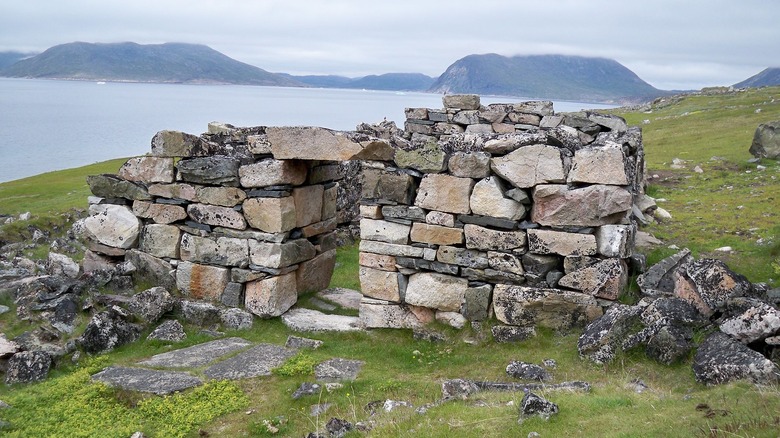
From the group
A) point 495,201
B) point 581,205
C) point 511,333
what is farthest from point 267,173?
point 581,205

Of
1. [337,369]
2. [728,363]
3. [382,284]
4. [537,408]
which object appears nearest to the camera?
→ [537,408]

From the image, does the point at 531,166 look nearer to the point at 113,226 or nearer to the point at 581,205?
the point at 581,205

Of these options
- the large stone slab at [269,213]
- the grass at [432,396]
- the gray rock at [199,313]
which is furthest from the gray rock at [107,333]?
the large stone slab at [269,213]

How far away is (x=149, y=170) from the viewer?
12086 millimetres

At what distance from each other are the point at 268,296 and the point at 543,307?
519cm

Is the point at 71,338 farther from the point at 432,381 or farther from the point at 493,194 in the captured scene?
the point at 493,194

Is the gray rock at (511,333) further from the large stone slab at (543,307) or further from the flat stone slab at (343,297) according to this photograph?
the flat stone slab at (343,297)

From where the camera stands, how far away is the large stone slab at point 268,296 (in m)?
11.5

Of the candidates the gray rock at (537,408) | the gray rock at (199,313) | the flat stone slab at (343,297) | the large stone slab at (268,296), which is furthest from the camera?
the flat stone slab at (343,297)

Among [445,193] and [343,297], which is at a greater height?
[445,193]

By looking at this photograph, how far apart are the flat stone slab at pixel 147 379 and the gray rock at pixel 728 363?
22.8 ft

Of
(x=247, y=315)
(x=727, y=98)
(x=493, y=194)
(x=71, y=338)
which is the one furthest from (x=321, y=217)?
(x=727, y=98)

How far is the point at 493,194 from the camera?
388 inches

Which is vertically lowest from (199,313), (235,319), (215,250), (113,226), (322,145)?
(235,319)
